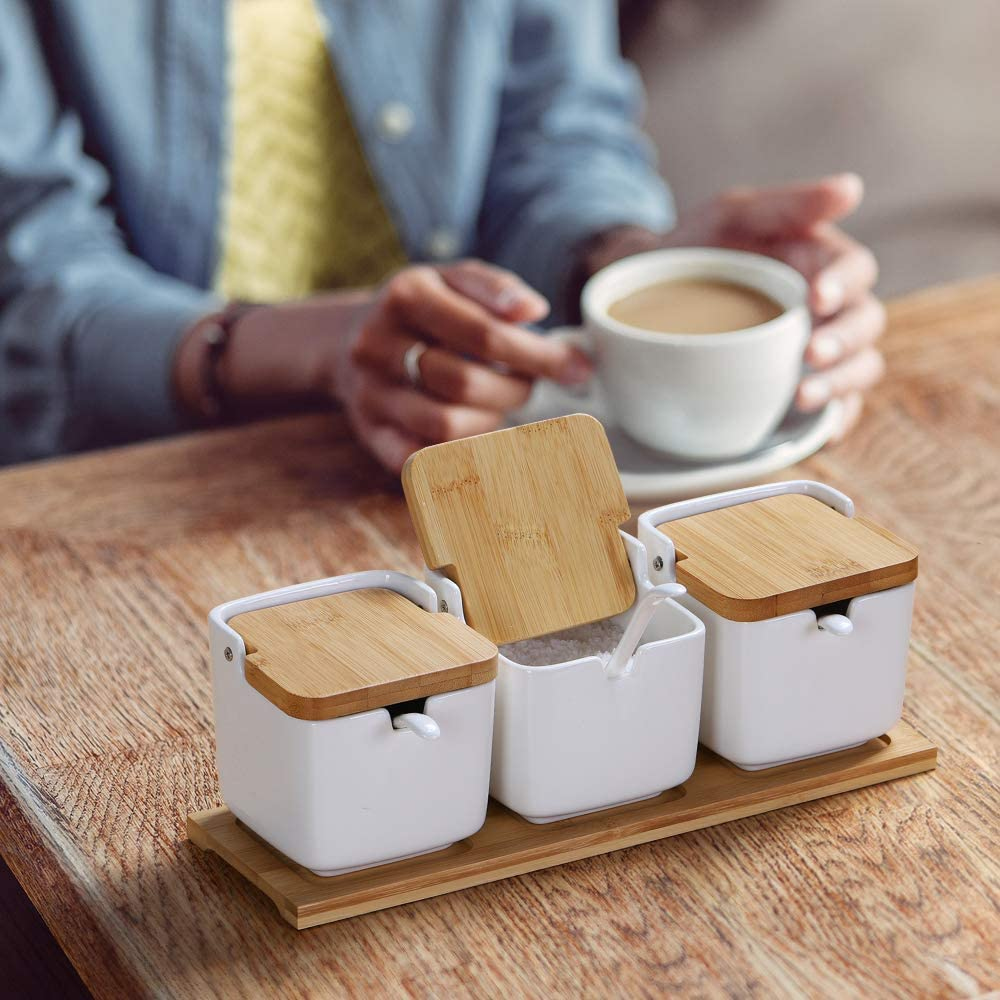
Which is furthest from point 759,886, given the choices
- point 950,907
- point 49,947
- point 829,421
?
point 829,421

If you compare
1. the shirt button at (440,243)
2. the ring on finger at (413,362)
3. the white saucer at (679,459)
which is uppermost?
the ring on finger at (413,362)

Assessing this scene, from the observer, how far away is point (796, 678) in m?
0.64

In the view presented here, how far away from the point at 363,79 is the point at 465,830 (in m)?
1.09

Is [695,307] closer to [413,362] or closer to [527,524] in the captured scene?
[413,362]

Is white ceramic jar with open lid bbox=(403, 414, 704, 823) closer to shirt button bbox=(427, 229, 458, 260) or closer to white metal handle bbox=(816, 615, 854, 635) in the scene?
white metal handle bbox=(816, 615, 854, 635)

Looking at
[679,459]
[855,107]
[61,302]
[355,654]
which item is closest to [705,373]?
[679,459]

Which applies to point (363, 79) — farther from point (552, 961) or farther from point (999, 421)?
point (552, 961)

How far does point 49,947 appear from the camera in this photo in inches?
28.4

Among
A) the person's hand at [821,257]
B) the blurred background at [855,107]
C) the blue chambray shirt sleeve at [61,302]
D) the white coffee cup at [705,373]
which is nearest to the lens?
the white coffee cup at [705,373]

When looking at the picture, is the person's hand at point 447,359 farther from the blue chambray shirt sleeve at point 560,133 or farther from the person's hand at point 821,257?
the blue chambray shirt sleeve at point 560,133

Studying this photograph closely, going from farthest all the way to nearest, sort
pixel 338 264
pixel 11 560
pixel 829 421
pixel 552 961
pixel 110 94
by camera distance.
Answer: pixel 338 264
pixel 110 94
pixel 829 421
pixel 11 560
pixel 552 961

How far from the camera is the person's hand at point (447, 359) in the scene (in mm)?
987

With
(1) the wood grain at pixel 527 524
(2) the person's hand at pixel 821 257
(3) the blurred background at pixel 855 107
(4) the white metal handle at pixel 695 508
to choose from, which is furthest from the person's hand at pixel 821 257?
(3) the blurred background at pixel 855 107

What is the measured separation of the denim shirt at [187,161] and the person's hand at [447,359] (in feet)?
0.92
